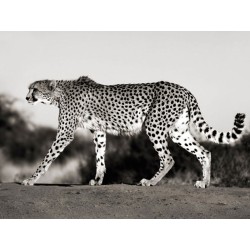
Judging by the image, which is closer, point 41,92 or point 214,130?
point 214,130

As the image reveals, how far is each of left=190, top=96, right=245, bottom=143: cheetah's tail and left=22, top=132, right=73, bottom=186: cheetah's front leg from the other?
1.61m

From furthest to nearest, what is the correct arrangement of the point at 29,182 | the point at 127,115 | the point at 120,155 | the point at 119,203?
the point at 120,155, the point at 127,115, the point at 29,182, the point at 119,203

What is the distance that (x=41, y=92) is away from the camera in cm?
778

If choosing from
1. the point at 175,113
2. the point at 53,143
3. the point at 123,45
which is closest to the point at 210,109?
the point at 175,113

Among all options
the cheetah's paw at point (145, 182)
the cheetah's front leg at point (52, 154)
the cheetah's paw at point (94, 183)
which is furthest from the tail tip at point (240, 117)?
the cheetah's front leg at point (52, 154)

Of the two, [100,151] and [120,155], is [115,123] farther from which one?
[120,155]

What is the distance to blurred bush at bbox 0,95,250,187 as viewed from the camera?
25.2ft

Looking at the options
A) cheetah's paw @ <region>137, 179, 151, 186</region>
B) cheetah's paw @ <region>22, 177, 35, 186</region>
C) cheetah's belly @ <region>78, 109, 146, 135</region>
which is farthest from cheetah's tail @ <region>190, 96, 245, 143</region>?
cheetah's paw @ <region>22, 177, 35, 186</region>

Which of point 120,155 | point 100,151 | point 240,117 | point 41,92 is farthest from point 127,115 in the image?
point 240,117

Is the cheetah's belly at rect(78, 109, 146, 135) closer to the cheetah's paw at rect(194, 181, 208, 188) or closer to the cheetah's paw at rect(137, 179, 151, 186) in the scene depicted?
the cheetah's paw at rect(137, 179, 151, 186)

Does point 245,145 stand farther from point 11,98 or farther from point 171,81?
point 11,98

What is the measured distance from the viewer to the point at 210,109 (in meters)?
7.57

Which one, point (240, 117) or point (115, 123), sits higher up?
point (240, 117)

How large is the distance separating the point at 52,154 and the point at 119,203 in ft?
3.94
